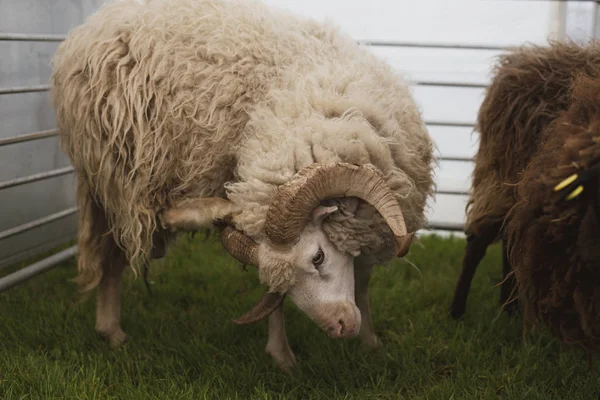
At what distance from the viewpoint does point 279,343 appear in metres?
3.38

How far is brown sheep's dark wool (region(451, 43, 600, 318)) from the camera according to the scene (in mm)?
3139

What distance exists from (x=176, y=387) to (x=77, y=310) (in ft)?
3.91

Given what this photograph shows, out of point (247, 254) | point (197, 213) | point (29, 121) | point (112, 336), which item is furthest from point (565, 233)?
point (29, 121)

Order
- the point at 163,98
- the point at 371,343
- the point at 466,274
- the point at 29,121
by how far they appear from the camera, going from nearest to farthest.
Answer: the point at 163,98 < the point at 371,343 < the point at 466,274 < the point at 29,121

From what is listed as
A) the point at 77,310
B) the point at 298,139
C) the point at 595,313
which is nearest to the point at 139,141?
the point at 298,139

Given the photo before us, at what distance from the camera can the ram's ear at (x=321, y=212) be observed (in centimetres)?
278

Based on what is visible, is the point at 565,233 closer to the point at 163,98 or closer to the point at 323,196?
the point at 323,196

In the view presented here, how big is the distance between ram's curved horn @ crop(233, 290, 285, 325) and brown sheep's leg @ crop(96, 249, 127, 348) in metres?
0.89

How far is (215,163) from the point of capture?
3045mm

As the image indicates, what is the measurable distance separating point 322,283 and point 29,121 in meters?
2.29

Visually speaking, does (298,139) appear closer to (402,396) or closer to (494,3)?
(402,396)

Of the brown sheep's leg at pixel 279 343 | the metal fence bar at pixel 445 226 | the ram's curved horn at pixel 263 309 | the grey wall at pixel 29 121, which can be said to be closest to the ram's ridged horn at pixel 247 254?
the ram's curved horn at pixel 263 309

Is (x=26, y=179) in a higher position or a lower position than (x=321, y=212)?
lower

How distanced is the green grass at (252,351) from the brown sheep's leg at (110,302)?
0.08 m
